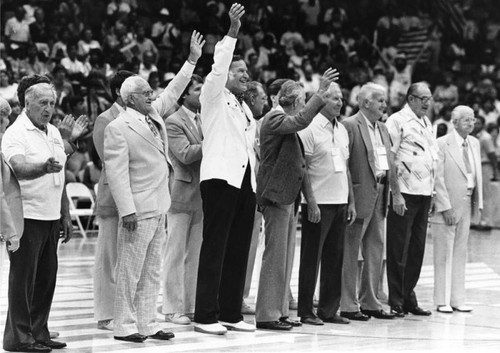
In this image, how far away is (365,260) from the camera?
31.5ft

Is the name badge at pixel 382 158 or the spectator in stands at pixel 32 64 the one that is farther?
the spectator in stands at pixel 32 64

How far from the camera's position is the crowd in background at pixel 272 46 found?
18578mm

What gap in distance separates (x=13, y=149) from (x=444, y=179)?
4593mm

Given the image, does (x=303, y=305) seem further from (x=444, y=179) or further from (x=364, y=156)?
(x=444, y=179)

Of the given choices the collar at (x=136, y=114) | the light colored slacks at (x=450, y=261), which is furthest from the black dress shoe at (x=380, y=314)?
the collar at (x=136, y=114)

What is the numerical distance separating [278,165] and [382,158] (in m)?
1.45

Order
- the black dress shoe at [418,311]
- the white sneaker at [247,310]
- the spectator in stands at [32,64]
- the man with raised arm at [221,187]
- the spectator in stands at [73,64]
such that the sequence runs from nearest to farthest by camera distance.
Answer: the man with raised arm at [221,187]
the white sneaker at [247,310]
the black dress shoe at [418,311]
the spectator in stands at [32,64]
the spectator in stands at [73,64]

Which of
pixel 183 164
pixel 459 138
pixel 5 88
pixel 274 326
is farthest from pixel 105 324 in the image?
pixel 5 88

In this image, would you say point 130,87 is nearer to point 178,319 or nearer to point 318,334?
point 178,319

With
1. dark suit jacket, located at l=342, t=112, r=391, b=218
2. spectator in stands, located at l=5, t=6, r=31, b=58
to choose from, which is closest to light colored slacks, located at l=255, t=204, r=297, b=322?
dark suit jacket, located at l=342, t=112, r=391, b=218

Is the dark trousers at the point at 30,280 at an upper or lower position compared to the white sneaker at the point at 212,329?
upper

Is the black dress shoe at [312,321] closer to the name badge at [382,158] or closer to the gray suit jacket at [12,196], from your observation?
the name badge at [382,158]

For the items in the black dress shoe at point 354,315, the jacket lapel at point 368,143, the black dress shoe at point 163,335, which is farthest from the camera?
the jacket lapel at point 368,143

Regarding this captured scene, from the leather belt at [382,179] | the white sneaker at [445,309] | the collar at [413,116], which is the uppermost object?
the collar at [413,116]
